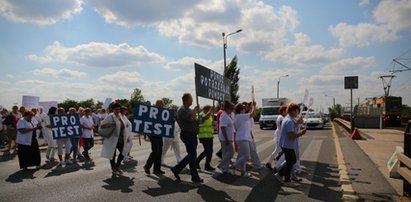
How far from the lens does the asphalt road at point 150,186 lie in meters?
6.32

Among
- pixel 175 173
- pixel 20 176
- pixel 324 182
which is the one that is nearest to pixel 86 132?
pixel 20 176

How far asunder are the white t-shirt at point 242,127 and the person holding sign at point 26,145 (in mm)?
5624

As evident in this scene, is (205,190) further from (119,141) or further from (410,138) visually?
(410,138)

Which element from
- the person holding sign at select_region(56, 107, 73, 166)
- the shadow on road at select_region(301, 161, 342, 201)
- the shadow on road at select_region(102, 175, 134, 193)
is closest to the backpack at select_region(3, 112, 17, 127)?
the person holding sign at select_region(56, 107, 73, 166)

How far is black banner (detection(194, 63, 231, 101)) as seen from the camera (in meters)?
9.09

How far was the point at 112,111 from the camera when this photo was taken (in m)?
8.98

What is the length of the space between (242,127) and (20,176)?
215 inches

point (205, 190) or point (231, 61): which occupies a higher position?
point (231, 61)

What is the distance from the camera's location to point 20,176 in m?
8.54

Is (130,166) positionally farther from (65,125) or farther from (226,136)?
(226,136)

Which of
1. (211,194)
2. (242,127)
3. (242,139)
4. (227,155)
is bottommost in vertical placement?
(211,194)

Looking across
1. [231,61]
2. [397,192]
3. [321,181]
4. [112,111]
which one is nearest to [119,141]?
[112,111]

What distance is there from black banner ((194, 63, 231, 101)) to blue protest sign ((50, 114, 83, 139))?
4.37m

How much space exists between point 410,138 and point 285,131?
216cm
